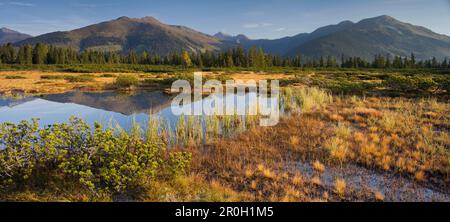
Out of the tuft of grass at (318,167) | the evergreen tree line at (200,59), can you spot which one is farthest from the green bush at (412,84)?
the evergreen tree line at (200,59)

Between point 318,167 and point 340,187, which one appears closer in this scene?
point 340,187

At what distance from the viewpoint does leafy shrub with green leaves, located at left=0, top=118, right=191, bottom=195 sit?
5.98 metres

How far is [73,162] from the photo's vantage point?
238 inches

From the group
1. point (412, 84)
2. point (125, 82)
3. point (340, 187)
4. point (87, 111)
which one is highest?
point (125, 82)

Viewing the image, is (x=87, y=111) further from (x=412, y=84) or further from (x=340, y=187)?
(x=412, y=84)

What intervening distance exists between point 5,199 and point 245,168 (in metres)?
5.38

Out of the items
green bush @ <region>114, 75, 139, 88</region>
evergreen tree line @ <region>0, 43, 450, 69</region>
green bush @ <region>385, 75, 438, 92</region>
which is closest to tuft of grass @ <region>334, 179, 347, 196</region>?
green bush @ <region>385, 75, 438, 92</region>

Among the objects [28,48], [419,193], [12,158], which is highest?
[28,48]

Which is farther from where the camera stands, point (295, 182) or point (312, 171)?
point (312, 171)

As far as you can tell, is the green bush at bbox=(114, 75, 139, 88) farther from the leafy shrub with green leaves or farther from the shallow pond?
the leafy shrub with green leaves

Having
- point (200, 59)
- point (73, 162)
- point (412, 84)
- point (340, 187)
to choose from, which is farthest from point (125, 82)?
point (200, 59)
